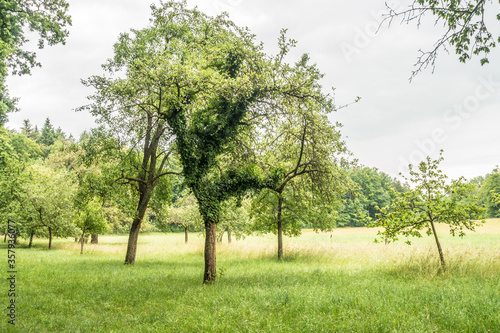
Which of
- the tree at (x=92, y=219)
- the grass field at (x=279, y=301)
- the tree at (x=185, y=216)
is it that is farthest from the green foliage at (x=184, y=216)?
the tree at (x=92, y=219)

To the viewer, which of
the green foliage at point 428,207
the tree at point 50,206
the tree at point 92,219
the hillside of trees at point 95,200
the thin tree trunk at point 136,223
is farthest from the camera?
the tree at point 50,206

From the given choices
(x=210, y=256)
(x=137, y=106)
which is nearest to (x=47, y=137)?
(x=137, y=106)

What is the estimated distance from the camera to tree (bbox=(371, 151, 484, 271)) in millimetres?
10477

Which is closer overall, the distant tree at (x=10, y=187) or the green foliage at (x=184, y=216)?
the green foliage at (x=184, y=216)

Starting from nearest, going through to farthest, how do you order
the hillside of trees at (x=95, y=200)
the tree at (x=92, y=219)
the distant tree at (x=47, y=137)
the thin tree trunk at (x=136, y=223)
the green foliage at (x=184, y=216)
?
the hillside of trees at (x=95, y=200)
the thin tree trunk at (x=136, y=223)
the green foliage at (x=184, y=216)
the tree at (x=92, y=219)
the distant tree at (x=47, y=137)

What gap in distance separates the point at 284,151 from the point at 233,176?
5.02 m

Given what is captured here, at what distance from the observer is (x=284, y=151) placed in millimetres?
15219

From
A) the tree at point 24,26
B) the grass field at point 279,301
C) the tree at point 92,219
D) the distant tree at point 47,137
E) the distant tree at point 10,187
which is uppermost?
the distant tree at point 47,137

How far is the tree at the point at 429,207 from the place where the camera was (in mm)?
10477

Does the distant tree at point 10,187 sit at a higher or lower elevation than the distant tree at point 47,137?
lower

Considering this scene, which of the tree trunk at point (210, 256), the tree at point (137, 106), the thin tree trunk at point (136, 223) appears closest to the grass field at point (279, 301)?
the tree trunk at point (210, 256)

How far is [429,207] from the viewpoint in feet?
35.8

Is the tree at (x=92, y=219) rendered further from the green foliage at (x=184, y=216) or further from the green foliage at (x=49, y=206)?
the green foliage at (x=184, y=216)

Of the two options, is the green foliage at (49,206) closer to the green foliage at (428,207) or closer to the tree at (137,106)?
the tree at (137,106)
